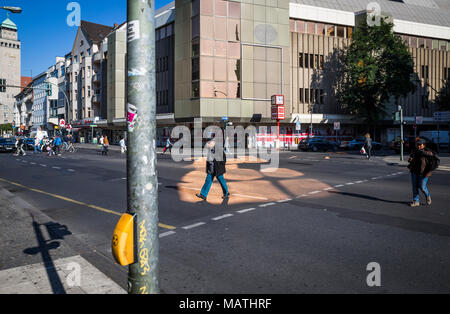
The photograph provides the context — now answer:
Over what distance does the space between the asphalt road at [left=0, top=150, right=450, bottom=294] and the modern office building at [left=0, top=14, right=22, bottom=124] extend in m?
137

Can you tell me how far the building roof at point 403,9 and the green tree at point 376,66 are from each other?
973cm

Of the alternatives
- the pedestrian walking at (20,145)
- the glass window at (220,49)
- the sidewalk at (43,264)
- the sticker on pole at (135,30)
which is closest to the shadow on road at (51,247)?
the sidewalk at (43,264)

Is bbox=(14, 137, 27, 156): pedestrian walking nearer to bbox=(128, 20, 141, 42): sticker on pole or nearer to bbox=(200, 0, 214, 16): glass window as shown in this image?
bbox=(200, 0, 214, 16): glass window

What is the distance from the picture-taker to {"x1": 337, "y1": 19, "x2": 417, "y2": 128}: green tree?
137ft

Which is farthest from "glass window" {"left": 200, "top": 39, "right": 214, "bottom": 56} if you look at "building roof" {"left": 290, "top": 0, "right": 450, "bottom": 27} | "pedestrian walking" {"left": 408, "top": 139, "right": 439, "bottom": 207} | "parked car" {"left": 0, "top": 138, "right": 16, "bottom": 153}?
"pedestrian walking" {"left": 408, "top": 139, "right": 439, "bottom": 207}

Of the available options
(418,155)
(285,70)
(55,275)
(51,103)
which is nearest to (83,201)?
(55,275)

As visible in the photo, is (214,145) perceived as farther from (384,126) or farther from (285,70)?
(384,126)

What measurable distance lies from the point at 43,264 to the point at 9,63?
479 ft

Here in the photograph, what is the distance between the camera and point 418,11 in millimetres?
57781

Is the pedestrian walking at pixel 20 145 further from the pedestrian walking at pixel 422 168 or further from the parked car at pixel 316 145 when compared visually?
the pedestrian walking at pixel 422 168

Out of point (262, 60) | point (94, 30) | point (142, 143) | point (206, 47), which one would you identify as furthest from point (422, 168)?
point (94, 30)

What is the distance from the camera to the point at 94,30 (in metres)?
→ 68.4

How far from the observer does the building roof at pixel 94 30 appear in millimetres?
65938

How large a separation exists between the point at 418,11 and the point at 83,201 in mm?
65048
